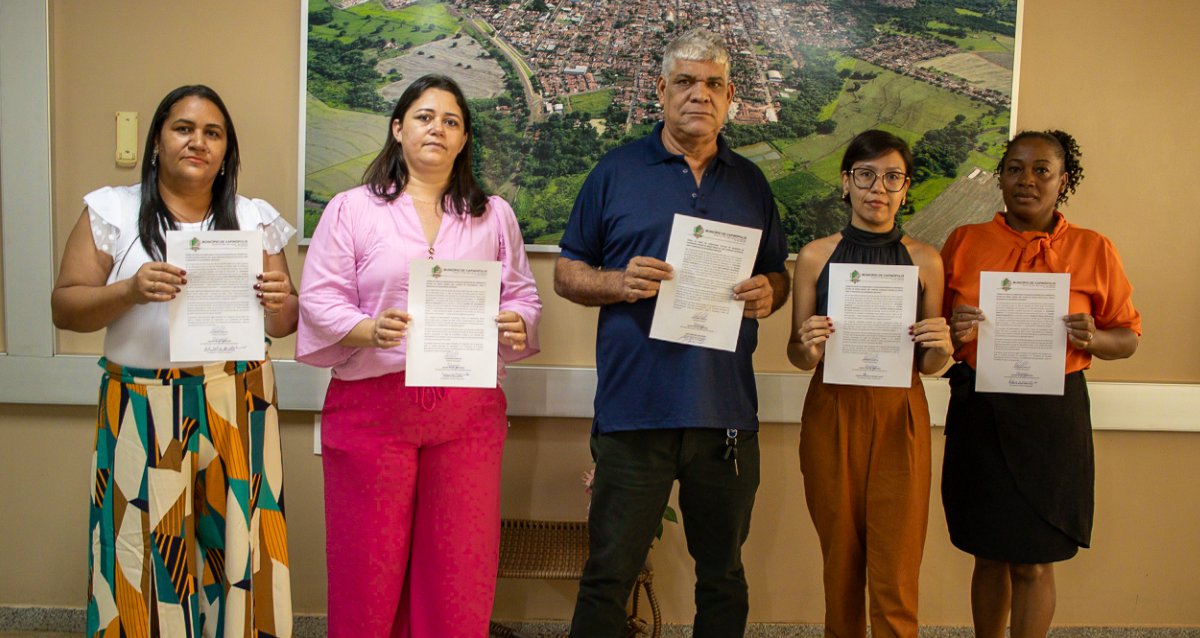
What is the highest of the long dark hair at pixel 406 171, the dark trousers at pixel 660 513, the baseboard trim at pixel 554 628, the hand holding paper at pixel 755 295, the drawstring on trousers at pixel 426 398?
the long dark hair at pixel 406 171

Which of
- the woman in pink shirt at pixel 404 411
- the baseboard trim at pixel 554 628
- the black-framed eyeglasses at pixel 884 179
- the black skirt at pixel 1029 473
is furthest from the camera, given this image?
the baseboard trim at pixel 554 628

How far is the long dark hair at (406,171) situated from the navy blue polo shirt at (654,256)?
0.28m

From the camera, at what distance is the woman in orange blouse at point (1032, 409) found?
2.27m

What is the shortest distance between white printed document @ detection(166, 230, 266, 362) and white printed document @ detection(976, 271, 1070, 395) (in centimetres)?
191

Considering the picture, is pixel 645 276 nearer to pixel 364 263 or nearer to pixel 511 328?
pixel 511 328

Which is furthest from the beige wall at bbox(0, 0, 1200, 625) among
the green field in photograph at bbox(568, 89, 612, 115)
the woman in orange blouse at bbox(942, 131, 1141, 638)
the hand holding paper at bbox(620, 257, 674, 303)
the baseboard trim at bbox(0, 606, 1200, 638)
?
the hand holding paper at bbox(620, 257, 674, 303)

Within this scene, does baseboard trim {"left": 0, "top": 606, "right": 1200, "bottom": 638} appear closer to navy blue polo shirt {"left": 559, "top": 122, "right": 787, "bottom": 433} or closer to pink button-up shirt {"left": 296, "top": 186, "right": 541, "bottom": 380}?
navy blue polo shirt {"left": 559, "top": 122, "right": 787, "bottom": 433}

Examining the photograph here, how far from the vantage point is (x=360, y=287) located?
6.70 feet

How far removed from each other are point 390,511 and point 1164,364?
112 inches

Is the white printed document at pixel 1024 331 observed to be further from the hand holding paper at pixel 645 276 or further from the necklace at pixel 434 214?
the necklace at pixel 434 214

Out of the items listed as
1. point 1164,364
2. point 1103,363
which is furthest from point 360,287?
point 1164,364

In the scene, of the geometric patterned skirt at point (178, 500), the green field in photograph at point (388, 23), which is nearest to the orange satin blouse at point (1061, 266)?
the green field in photograph at point (388, 23)

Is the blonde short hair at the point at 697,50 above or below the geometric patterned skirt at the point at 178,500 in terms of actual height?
above

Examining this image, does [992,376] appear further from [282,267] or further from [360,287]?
[282,267]
